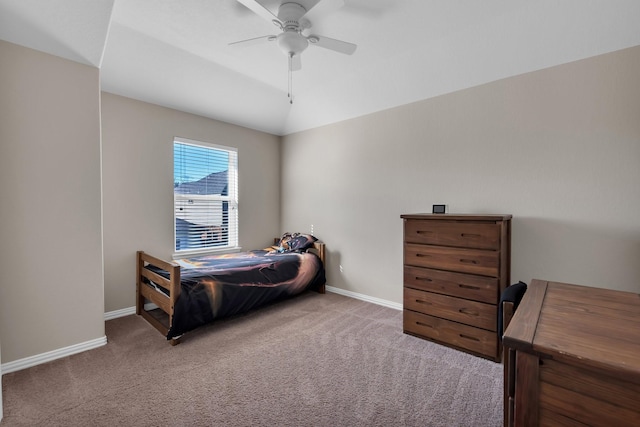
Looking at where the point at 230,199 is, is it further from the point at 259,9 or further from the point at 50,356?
the point at 259,9

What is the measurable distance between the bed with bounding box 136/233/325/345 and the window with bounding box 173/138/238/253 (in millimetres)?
309

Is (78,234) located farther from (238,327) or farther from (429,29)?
(429,29)

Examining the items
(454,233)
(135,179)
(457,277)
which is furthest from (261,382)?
(135,179)

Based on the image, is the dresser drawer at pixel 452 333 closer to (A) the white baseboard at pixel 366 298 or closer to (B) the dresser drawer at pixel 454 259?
(B) the dresser drawer at pixel 454 259

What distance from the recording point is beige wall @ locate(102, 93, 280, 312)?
289 centimetres

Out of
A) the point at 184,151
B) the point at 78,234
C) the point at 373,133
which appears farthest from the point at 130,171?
the point at 373,133

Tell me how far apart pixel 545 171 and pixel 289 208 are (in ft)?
10.4

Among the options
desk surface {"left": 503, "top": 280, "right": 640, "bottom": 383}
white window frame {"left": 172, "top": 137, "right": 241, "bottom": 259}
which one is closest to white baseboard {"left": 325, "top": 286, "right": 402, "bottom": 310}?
white window frame {"left": 172, "top": 137, "right": 241, "bottom": 259}

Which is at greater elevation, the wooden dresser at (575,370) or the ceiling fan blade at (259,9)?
the ceiling fan blade at (259,9)

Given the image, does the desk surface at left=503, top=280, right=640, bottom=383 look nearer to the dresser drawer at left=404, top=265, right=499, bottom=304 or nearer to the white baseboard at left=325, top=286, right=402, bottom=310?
the dresser drawer at left=404, top=265, right=499, bottom=304

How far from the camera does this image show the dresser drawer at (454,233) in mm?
2125

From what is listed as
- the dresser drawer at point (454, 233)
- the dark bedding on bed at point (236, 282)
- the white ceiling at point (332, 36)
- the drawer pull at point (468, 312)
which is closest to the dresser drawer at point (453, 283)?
the drawer pull at point (468, 312)

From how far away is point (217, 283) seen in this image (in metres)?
2.66

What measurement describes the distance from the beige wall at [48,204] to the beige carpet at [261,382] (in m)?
→ 0.32
